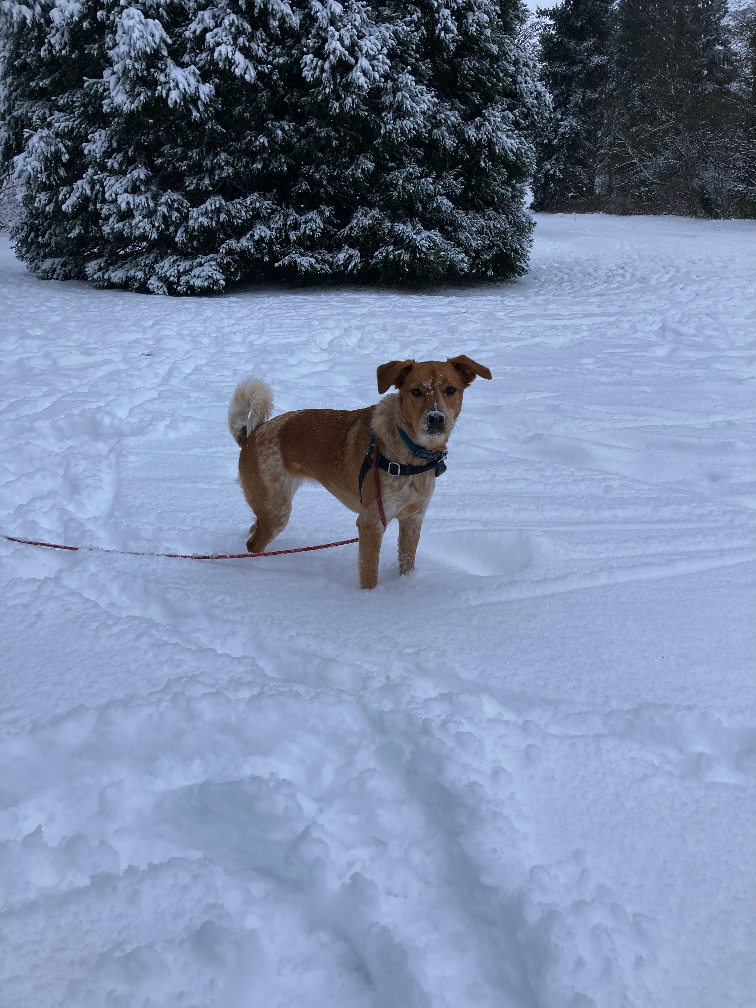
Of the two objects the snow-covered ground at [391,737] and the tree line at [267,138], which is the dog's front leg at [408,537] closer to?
the snow-covered ground at [391,737]

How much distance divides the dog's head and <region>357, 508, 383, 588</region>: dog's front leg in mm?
467

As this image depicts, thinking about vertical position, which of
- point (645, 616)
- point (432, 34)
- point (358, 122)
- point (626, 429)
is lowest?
point (645, 616)

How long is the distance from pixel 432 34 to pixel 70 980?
1504 cm

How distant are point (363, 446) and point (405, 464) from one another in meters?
0.30

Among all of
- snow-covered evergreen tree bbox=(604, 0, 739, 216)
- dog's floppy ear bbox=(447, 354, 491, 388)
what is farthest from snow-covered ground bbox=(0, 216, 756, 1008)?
snow-covered evergreen tree bbox=(604, 0, 739, 216)

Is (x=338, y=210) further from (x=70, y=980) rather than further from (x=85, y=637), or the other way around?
(x=70, y=980)

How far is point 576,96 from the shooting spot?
29.6 metres

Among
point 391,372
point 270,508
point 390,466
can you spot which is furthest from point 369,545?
point 391,372

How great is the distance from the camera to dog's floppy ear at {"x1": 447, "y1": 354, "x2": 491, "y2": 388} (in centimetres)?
328

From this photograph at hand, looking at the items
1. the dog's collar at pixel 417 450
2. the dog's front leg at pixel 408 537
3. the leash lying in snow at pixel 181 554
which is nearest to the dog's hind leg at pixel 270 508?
the leash lying in snow at pixel 181 554

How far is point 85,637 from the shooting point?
2.77m

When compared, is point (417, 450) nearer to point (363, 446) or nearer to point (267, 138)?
point (363, 446)

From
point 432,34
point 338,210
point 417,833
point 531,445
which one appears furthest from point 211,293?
point 417,833

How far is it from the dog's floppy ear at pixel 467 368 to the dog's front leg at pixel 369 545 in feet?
2.75
